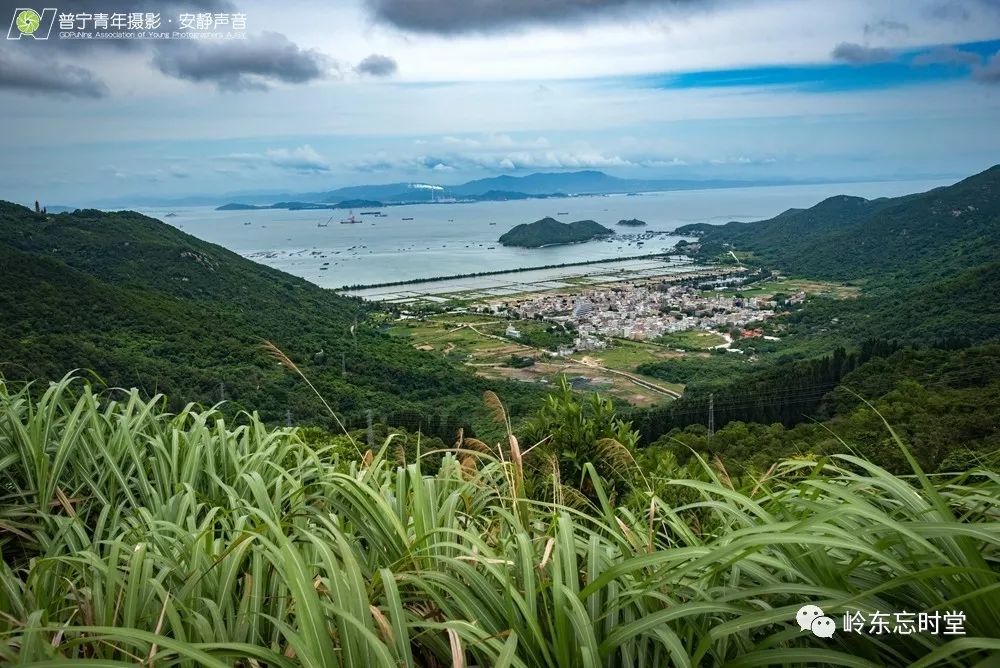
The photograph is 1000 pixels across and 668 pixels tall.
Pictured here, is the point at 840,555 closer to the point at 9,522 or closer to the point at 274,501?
the point at 274,501

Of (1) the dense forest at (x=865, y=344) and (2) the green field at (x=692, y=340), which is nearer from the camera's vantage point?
(1) the dense forest at (x=865, y=344)

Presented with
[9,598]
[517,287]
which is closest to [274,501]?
[9,598]

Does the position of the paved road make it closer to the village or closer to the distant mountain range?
the village

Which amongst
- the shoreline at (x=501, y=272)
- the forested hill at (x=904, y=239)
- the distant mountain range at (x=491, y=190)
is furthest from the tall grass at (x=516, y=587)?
the distant mountain range at (x=491, y=190)

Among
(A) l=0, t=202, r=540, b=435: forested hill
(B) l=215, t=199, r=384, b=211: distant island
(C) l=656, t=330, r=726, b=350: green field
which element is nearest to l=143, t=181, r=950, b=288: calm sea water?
(B) l=215, t=199, r=384, b=211: distant island

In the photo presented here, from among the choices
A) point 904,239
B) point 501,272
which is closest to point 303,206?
point 501,272

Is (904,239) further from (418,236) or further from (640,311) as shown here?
(418,236)

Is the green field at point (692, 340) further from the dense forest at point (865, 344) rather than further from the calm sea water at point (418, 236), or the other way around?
the calm sea water at point (418, 236)
